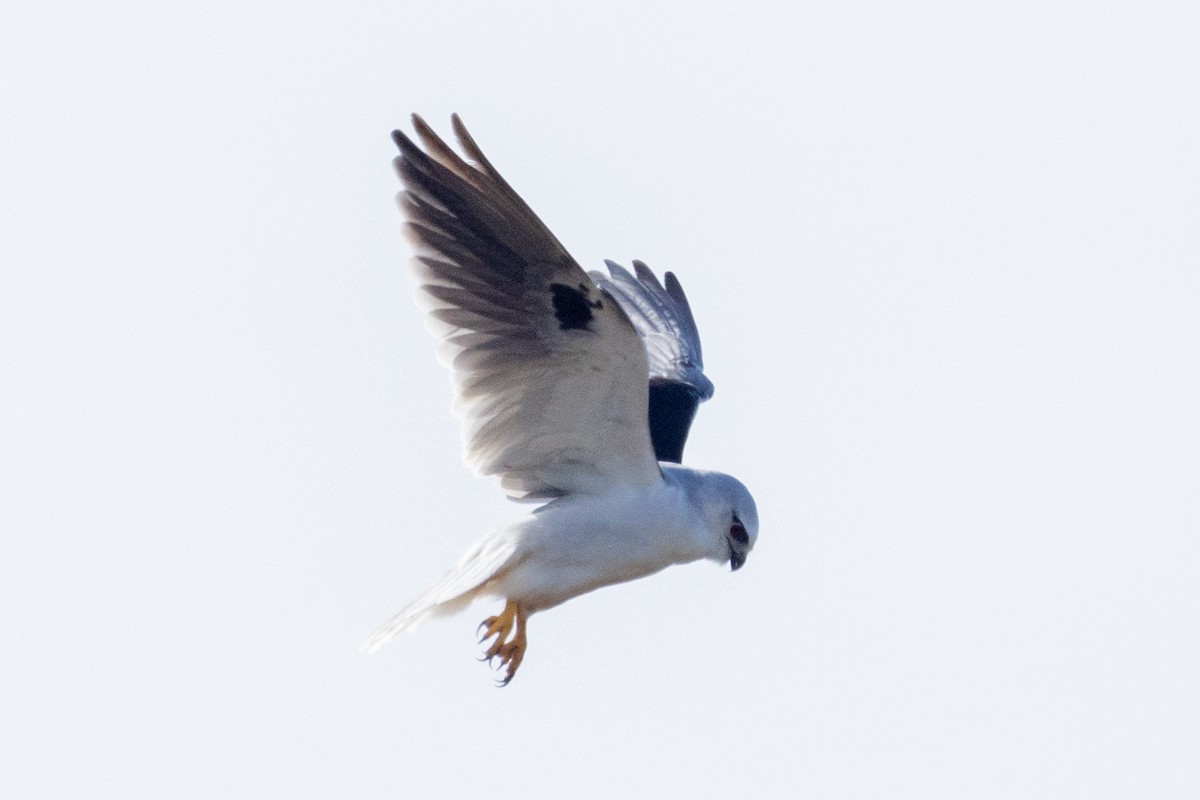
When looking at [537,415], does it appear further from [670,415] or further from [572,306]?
[670,415]

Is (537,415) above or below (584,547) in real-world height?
above

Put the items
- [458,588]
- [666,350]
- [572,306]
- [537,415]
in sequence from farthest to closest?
[666,350] → [537,415] → [458,588] → [572,306]

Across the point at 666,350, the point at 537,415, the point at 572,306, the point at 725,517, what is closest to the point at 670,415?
the point at 666,350

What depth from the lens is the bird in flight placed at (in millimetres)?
8602

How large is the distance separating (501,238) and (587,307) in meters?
0.44

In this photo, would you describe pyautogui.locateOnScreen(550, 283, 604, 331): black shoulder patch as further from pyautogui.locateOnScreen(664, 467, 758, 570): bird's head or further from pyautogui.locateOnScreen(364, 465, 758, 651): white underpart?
pyautogui.locateOnScreen(664, 467, 758, 570): bird's head

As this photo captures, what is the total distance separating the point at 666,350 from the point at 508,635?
2.46 meters

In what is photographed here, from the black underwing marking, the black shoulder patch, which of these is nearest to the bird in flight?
the black shoulder patch

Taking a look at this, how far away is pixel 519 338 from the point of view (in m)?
8.84

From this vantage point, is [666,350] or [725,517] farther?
[666,350]

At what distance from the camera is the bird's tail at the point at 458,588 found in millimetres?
8836

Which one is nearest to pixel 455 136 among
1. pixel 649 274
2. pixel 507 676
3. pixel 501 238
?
pixel 501 238

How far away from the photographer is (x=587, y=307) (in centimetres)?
859

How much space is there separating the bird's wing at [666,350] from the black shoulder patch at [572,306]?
3.66 ft
